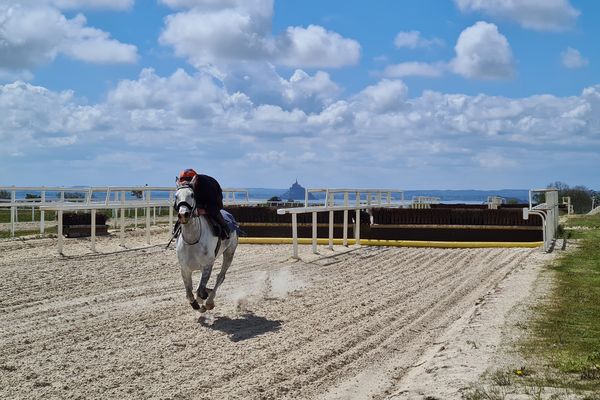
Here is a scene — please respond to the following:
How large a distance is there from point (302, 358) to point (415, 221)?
47.8 ft

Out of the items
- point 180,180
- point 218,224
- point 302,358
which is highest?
point 180,180

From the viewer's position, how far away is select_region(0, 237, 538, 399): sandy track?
230 inches

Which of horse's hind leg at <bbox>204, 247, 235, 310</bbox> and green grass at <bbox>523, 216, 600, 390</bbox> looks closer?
green grass at <bbox>523, 216, 600, 390</bbox>

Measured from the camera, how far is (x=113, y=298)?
32.9ft

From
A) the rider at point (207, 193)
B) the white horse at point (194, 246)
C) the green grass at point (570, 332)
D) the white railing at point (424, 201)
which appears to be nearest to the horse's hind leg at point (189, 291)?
the white horse at point (194, 246)

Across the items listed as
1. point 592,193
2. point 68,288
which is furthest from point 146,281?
point 592,193

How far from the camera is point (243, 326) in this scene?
8234mm

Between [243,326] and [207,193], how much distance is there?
182 cm

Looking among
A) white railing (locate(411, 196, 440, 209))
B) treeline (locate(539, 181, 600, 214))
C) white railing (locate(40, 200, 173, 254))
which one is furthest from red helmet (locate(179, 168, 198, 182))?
treeline (locate(539, 181, 600, 214))

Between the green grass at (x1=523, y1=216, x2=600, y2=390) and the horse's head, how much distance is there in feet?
13.0

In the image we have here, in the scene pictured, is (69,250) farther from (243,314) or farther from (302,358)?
(302,358)

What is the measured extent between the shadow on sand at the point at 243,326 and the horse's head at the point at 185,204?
129 centimetres

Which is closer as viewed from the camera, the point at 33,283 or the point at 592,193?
the point at 33,283

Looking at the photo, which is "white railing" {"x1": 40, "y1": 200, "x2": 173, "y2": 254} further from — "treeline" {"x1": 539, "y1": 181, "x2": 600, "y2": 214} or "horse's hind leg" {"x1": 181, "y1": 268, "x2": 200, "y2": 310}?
"treeline" {"x1": 539, "y1": 181, "x2": 600, "y2": 214}
